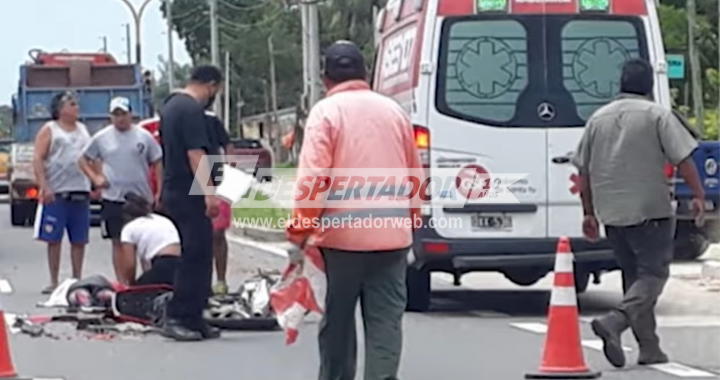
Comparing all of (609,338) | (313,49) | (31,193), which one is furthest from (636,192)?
(313,49)

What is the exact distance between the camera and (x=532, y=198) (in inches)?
527

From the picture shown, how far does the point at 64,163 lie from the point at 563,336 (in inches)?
271

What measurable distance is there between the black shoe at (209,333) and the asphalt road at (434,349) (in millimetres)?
97

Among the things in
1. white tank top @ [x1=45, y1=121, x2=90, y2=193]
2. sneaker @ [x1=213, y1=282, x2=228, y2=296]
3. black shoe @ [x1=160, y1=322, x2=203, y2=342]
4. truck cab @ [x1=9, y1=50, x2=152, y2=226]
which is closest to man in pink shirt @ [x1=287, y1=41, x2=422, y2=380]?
black shoe @ [x1=160, y1=322, x2=203, y2=342]

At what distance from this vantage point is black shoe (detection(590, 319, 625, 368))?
33.4ft

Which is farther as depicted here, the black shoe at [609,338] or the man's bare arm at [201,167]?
the man's bare arm at [201,167]

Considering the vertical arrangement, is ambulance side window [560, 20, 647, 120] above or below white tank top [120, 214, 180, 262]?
above

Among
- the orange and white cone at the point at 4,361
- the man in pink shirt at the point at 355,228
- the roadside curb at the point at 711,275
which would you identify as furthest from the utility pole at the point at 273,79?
the man in pink shirt at the point at 355,228

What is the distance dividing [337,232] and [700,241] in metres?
12.4

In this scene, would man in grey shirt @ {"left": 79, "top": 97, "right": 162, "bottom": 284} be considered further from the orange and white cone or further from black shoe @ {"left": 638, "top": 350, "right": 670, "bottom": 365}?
black shoe @ {"left": 638, "top": 350, "right": 670, "bottom": 365}

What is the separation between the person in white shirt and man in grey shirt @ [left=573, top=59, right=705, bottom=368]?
3.52 metres

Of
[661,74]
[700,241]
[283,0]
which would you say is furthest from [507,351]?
[283,0]

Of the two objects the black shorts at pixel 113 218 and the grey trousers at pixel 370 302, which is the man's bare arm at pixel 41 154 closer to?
the black shorts at pixel 113 218

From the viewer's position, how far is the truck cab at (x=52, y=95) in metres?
29.9
